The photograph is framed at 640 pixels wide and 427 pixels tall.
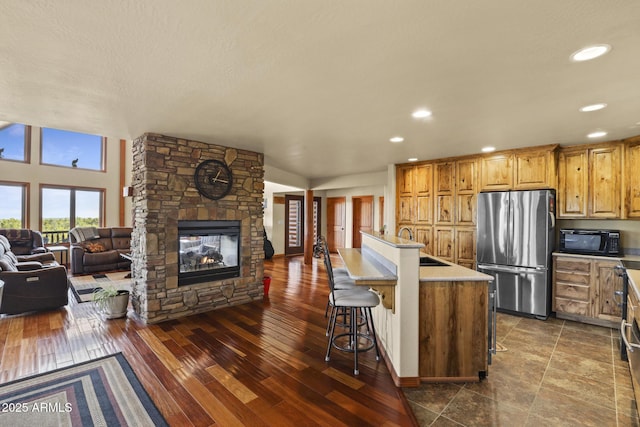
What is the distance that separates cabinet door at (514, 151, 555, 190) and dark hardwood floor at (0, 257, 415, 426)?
313 centimetres

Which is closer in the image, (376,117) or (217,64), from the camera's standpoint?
(217,64)

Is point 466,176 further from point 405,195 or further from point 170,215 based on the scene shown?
point 170,215

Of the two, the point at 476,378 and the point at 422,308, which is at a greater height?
the point at 422,308

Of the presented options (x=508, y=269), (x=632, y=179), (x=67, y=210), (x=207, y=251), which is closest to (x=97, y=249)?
(x=67, y=210)

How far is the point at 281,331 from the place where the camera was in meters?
3.33

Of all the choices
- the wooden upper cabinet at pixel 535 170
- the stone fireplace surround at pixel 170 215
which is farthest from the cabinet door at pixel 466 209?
the stone fireplace surround at pixel 170 215

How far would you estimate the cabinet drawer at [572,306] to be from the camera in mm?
3670

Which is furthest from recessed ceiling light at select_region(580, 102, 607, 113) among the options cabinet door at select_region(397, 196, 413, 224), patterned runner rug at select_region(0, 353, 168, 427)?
patterned runner rug at select_region(0, 353, 168, 427)

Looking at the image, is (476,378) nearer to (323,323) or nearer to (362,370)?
(362,370)

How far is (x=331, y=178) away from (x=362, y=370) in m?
5.07

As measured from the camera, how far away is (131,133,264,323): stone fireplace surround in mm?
3553

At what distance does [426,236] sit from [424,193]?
2.31 ft

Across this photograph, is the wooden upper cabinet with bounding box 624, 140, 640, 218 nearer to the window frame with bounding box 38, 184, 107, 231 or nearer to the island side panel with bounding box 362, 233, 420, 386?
the island side panel with bounding box 362, 233, 420, 386

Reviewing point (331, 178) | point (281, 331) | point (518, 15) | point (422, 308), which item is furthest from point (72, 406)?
point (331, 178)
